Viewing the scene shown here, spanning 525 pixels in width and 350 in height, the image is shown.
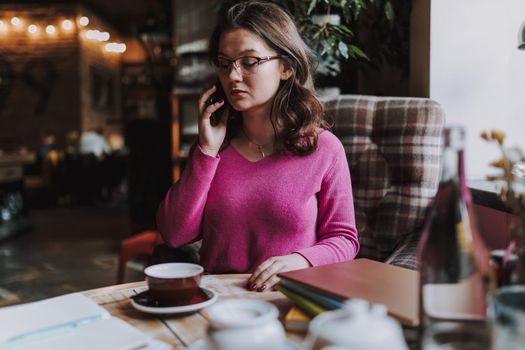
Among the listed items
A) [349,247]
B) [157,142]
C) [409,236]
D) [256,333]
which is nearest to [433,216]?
[256,333]

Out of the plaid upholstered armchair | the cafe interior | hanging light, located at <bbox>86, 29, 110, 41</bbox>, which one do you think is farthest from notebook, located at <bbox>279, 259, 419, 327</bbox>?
hanging light, located at <bbox>86, 29, 110, 41</bbox>

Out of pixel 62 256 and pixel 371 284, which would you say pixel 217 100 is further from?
pixel 62 256

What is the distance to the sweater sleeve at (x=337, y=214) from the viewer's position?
4.73 feet

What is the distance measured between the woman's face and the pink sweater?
0.62 feet

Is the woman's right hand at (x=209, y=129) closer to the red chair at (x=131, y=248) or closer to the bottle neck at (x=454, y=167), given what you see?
the bottle neck at (x=454, y=167)

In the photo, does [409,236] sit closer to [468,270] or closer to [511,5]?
[511,5]

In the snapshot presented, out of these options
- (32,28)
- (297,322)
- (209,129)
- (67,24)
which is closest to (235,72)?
(209,129)

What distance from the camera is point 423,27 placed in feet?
6.48

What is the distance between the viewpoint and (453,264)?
682 mm

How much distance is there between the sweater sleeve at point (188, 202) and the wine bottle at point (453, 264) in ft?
2.91

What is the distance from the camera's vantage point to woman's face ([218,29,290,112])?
1.45 meters

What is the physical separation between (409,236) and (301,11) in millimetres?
1147

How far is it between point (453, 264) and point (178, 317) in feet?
1.56

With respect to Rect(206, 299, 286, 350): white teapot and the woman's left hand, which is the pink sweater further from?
Rect(206, 299, 286, 350): white teapot
